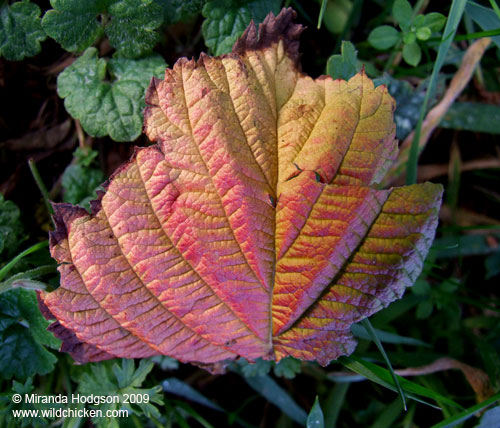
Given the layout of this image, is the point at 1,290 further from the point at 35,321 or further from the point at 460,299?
the point at 460,299

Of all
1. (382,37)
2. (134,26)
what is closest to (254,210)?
(134,26)

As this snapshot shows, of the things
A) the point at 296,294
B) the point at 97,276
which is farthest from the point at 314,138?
the point at 97,276

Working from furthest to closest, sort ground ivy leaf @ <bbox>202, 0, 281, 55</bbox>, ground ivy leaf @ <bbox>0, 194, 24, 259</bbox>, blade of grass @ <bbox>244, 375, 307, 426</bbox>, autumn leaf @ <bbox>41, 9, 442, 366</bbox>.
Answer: blade of grass @ <bbox>244, 375, 307, 426</bbox>, ground ivy leaf @ <bbox>0, 194, 24, 259</bbox>, ground ivy leaf @ <bbox>202, 0, 281, 55</bbox>, autumn leaf @ <bbox>41, 9, 442, 366</bbox>

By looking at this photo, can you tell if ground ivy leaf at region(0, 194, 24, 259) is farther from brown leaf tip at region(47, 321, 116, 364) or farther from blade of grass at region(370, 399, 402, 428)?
blade of grass at region(370, 399, 402, 428)

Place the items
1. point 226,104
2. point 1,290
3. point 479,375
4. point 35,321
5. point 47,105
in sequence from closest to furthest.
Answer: point 226,104, point 1,290, point 35,321, point 479,375, point 47,105

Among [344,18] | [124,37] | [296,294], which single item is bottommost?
[296,294]

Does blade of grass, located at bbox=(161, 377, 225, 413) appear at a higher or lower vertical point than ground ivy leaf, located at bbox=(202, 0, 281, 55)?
lower

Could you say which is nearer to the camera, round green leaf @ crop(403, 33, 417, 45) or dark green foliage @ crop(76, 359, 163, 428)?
dark green foliage @ crop(76, 359, 163, 428)

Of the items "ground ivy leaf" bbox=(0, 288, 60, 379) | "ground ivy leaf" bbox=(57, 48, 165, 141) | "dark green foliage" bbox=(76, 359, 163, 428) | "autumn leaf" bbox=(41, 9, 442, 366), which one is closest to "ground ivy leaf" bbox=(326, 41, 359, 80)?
"autumn leaf" bbox=(41, 9, 442, 366)
